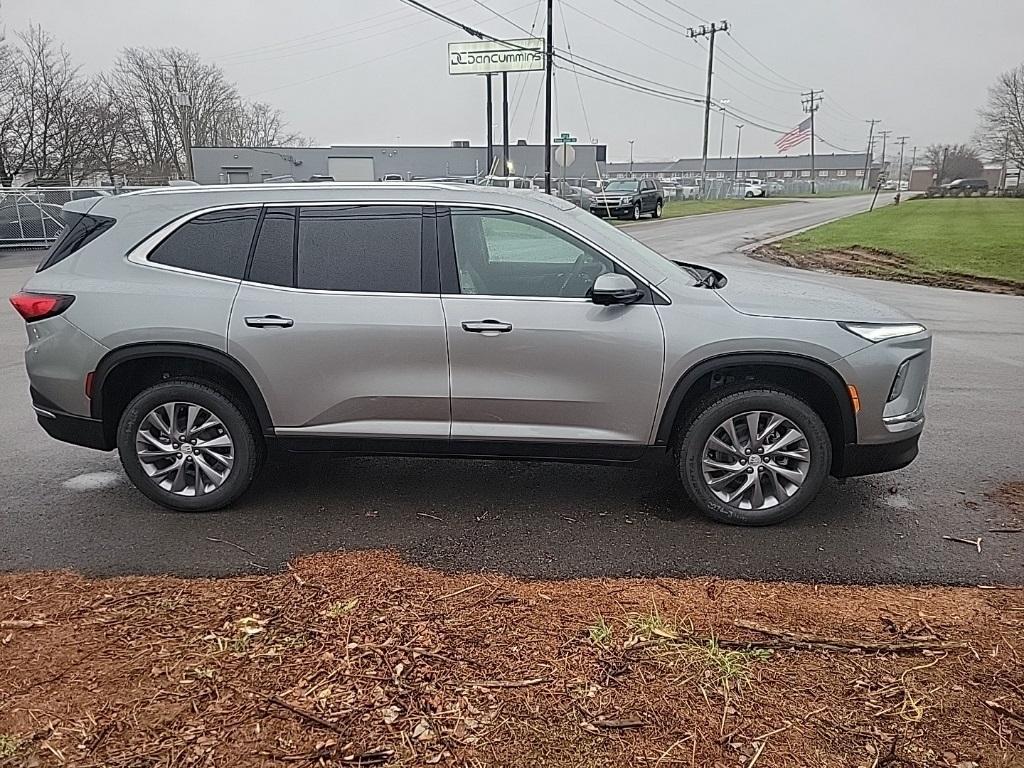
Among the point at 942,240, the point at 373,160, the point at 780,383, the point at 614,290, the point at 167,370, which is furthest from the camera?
the point at 373,160

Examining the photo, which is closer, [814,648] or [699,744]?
[699,744]

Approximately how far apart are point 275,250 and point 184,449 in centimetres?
125

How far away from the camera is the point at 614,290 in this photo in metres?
4.28

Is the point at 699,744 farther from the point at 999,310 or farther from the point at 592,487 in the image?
the point at 999,310

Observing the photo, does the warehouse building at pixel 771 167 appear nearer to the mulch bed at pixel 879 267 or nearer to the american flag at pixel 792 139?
the american flag at pixel 792 139

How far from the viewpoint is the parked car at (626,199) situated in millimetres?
35406

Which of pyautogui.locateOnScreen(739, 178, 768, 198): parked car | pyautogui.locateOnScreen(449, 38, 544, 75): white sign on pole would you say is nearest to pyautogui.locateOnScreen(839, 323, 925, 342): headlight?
pyautogui.locateOnScreen(449, 38, 544, 75): white sign on pole

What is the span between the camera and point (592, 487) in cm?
514

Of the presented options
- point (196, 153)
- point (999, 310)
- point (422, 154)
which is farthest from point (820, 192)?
point (999, 310)

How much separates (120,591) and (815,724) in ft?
9.65

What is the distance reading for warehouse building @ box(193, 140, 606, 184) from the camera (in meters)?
56.6

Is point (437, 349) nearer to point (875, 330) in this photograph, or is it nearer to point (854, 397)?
point (854, 397)

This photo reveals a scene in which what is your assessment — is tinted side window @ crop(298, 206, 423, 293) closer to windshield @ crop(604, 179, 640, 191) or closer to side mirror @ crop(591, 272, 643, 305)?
side mirror @ crop(591, 272, 643, 305)

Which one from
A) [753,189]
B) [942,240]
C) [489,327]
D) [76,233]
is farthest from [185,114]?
[753,189]
